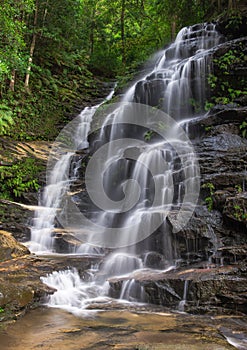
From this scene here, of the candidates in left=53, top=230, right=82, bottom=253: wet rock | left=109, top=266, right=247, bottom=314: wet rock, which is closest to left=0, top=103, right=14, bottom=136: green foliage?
left=53, top=230, right=82, bottom=253: wet rock

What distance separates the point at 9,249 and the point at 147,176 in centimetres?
437

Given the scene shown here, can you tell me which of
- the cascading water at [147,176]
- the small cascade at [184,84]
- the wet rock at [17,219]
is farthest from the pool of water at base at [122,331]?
the small cascade at [184,84]

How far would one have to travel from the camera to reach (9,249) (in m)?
6.76

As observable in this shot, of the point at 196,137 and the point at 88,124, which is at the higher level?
the point at 88,124

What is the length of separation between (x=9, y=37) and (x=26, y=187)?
5.07m

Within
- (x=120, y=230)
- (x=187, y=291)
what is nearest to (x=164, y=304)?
(x=187, y=291)

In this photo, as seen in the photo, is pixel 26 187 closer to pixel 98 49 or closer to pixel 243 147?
pixel 243 147

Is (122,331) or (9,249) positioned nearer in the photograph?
(122,331)

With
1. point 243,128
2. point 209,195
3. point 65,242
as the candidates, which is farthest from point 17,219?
point 243,128

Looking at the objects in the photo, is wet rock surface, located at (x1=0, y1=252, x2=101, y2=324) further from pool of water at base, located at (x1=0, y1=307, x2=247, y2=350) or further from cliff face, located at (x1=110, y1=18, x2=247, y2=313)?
cliff face, located at (x1=110, y1=18, x2=247, y2=313)

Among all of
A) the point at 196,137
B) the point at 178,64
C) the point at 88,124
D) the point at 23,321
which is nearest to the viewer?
the point at 23,321

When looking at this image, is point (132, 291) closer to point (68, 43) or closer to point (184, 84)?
point (184, 84)

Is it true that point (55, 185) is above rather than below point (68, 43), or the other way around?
below

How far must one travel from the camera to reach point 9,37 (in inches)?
412
